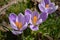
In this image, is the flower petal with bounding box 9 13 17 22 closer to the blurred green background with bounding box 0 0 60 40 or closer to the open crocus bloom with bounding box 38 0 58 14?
the blurred green background with bounding box 0 0 60 40

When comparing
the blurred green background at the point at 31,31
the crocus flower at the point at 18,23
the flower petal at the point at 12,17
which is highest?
the flower petal at the point at 12,17

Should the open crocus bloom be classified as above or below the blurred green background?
above

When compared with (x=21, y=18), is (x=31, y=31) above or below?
below

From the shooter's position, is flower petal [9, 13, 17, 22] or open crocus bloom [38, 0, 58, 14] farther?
open crocus bloom [38, 0, 58, 14]

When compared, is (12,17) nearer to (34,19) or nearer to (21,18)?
(21,18)

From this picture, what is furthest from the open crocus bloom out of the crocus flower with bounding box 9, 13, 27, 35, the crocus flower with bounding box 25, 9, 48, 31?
the crocus flower with bounding box 9, 13, 27, 35

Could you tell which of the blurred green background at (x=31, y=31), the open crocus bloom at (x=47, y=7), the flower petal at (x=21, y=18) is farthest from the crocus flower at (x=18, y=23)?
the open crocus bloom at (x=47, y=7)

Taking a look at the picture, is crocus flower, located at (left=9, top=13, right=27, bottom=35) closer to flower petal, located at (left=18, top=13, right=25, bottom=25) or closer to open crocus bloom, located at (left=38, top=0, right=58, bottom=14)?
flower petal, located at (left=18, top=13, right=25, bottom=25)

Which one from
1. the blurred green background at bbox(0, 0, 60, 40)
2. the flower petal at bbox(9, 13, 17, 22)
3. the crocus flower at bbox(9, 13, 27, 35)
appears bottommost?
the blurred green background at bbox(0, 0, 60, 40)

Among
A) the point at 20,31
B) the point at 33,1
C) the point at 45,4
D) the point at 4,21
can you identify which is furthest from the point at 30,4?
the point at 20,31

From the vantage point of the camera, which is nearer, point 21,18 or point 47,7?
point 21,18

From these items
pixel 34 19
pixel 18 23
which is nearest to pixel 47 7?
pixel 34 19

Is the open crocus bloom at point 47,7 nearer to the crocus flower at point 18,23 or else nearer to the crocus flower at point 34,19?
the crocus flower at point 34,19
